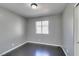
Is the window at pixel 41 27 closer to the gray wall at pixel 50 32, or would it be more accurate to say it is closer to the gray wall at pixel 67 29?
the gray wall at pixel 50 32

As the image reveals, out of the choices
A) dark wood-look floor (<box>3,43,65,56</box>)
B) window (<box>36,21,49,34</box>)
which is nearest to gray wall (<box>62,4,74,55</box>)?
dark wood-look floor (<box>3,43,65,56</box>)

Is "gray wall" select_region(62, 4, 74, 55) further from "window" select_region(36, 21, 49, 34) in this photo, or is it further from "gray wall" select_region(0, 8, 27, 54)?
"gray wall" select_region(0, 8, 27, 54)

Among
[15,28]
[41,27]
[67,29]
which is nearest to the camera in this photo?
[41,27]

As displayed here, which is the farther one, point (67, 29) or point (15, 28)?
point (67, 29)

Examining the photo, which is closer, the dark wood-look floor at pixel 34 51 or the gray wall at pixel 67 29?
the dark wood-look floor at pixel 34 51

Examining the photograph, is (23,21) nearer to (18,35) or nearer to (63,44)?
(18,35)

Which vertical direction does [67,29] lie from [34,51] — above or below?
above

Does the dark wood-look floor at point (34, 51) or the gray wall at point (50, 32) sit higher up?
the gray wall at point (50, 32)

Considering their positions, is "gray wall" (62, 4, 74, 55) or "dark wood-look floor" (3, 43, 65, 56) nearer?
"dark wood-look floor" (3, 43, 65, 56)

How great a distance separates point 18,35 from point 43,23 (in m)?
0.55

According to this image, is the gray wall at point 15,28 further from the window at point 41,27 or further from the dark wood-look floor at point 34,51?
the window at point 41,27

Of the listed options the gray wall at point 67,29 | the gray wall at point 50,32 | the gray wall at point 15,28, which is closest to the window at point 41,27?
the gray wall at point 50,32

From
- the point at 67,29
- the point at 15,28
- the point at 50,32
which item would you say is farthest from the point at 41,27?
the point at 67,29

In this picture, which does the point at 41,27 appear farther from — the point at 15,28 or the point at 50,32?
the point at 15,28
